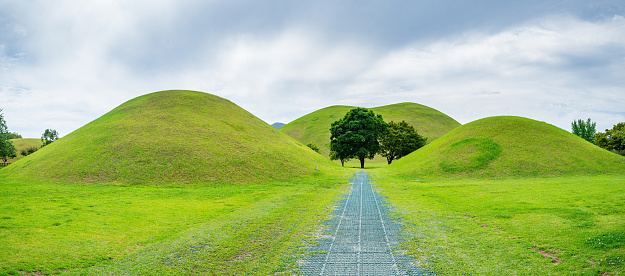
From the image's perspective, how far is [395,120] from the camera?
511ft

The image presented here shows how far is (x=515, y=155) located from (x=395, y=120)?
377 ft

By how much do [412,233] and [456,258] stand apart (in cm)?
323

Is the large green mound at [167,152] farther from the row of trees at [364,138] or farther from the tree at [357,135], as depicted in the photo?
the row of trees at [364,138]

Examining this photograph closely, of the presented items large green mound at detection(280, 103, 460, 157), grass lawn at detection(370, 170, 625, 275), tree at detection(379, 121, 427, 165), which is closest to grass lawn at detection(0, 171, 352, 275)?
grass lawn at detection(370, 170, 625, 275)

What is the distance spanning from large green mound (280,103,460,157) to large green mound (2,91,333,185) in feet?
234

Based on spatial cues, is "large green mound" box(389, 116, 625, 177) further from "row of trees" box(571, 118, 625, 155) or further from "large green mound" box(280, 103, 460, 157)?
"large green mound" box(280, 103, 460, 157)

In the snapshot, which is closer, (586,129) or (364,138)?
(364,138)

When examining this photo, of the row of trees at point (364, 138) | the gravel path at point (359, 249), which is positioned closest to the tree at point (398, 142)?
the row of trees at point (364, 138)

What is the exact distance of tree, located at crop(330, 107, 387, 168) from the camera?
66188 millimetres

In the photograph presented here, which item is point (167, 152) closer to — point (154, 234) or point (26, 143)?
point (154, 234)

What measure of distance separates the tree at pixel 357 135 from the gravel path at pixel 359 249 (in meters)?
49.0

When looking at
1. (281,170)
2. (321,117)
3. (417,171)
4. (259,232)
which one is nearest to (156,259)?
(259,232)

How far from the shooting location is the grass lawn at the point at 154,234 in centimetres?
950

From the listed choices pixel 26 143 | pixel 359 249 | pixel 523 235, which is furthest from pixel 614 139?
pixel 26 143
